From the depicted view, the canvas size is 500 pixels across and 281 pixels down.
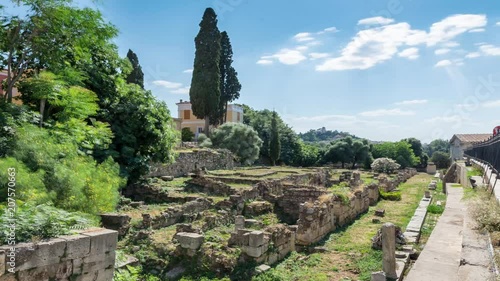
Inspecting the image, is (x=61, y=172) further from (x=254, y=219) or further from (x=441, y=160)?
(x=441, y=160)

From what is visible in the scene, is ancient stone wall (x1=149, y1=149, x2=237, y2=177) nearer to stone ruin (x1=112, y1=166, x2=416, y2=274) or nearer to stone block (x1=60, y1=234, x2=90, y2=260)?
stone ruin (x1=112, y1=166, x2=416, y2=274)

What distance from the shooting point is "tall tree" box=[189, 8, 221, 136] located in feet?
116

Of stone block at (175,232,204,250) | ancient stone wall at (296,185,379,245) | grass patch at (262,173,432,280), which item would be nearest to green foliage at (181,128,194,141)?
ancient stone wall at (296,185,379,245)

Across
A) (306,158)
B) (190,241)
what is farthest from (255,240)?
(306,158)

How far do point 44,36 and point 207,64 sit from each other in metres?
25.1

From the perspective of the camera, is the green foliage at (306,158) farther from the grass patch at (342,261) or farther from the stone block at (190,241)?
the stone block at (190,241)

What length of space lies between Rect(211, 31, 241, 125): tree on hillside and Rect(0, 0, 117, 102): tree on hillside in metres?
28.9

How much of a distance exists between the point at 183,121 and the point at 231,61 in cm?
1372

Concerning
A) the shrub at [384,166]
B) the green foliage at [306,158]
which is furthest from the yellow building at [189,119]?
the shrub at [384,166]

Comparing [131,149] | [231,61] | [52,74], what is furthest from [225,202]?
[231,61]

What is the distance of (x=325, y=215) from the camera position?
13000mm

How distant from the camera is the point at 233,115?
56500mm

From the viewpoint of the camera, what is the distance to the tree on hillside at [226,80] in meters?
42.7

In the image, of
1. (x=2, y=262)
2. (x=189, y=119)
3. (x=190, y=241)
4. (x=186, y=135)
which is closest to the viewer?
(x=2, y=262)
